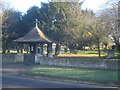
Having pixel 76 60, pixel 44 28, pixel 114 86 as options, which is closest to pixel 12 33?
pixel 44 28

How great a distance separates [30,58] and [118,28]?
1162cm

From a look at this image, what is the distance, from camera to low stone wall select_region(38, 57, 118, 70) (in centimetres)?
1372

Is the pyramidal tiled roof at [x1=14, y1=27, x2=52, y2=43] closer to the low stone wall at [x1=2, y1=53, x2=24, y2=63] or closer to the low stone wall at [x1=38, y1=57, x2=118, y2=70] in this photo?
the low stone wall at [x1=2, y1=53, x2=24, y2=63]

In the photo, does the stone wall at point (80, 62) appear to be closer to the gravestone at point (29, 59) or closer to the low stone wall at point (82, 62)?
the low stone wall at point (82, 62)

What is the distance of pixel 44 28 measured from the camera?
24.3 meters

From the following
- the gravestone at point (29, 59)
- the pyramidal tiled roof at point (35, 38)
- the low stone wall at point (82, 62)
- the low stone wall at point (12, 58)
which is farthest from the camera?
the low stone wall at point (12, 58)

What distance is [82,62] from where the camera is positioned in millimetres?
15180

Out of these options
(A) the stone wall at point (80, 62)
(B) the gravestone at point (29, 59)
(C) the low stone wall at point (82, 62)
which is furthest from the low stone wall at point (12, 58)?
(C) the low stone wall at point (82, 62)

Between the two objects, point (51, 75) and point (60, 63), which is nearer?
point (51, 75)

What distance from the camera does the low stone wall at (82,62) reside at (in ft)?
45.0

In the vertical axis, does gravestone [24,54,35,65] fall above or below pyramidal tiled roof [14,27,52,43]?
below

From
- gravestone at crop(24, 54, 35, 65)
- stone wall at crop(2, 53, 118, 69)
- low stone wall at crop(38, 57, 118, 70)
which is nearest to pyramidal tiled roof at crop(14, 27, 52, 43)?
gravestone at crop(24, 54, 35, 65)

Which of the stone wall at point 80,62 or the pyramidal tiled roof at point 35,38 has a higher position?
the pyramidal tiled roof at point 35,38

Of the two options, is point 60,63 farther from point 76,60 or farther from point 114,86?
point 114,86
